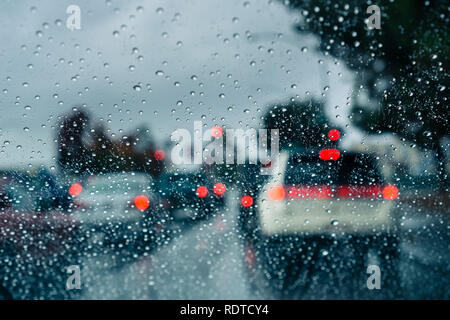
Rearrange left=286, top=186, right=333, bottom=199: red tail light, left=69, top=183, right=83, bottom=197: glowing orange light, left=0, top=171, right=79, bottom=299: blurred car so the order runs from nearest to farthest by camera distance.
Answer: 1. left=0, top=171, right=79, bottom=299: blurred car
2. left=69, top=183, right=83, bottom=197: glowing orange light
3. left=286, top=186, right=333, bottom=199: red tail light

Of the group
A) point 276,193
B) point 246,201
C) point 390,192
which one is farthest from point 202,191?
point 390,192

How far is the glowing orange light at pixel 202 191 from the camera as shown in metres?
1.92

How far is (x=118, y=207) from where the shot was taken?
6.50 feet

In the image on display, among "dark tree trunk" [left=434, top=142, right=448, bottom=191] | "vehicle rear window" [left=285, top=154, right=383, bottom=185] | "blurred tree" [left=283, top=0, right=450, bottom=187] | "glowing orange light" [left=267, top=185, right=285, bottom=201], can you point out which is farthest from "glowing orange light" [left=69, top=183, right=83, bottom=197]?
"dark tree trunk" [left=434, top=142, right=448, bottom=191]

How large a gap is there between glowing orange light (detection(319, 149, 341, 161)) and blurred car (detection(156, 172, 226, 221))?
576mm

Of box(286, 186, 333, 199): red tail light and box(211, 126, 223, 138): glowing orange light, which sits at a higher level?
box(211, 126, 223, 138): glowing orange light

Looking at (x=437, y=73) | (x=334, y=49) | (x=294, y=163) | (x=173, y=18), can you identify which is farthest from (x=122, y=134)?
(x=437, y=73)

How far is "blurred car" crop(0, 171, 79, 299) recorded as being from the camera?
1762 millimetres

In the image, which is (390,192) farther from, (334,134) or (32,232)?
(32,232)

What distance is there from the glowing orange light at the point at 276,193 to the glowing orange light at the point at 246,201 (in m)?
0.12

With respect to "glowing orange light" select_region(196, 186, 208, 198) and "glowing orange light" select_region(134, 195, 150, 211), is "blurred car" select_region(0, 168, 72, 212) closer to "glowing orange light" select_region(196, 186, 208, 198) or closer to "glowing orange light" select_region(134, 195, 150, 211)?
"glowing orange light" select_region(134, 195, 150, 211)

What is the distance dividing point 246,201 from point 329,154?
0.53 metres

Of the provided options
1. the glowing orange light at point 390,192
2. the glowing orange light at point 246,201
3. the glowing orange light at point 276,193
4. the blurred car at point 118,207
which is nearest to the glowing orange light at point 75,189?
the blurred car at point 118,207
